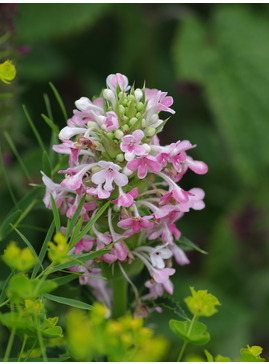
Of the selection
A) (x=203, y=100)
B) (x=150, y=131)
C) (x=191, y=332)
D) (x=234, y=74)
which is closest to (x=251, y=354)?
(x=191, y=332)

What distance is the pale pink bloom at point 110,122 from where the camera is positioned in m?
0.68

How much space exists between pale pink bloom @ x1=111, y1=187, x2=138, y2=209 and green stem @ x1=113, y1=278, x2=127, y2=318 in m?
0.17

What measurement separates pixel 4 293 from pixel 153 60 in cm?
148

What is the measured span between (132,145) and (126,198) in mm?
69

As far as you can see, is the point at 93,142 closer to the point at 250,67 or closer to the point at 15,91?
the point at 15,91

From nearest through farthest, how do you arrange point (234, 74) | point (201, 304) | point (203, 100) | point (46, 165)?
point (201, 304) < point (46, 165) < point (234, 74) < point (203, 100)

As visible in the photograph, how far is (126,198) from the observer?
0.66 meters

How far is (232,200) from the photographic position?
183cm

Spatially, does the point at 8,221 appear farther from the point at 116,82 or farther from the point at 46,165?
the point at 116,82

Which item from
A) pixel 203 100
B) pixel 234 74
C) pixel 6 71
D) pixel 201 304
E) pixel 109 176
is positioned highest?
pixel 6 71

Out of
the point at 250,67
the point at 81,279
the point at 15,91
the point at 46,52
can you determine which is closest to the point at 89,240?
the point at 81,279

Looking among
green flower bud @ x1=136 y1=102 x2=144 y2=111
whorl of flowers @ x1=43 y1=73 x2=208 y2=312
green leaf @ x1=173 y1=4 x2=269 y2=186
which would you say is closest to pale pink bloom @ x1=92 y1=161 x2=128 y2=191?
whorl of flowers @ x1=43 y1=73 x2=208 y2=312

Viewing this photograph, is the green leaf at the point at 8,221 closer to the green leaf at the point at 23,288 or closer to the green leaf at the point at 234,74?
the green leaf at the point at 23,288

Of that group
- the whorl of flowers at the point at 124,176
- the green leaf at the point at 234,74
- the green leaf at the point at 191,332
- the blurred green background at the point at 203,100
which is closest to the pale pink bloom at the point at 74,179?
the whorl of flowers at the point at 124,176
